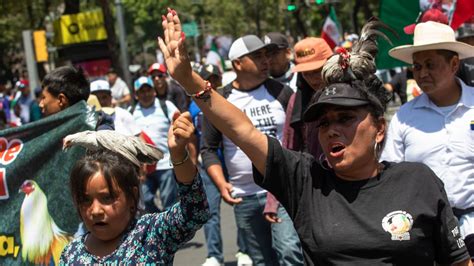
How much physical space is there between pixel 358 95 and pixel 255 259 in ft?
9.92

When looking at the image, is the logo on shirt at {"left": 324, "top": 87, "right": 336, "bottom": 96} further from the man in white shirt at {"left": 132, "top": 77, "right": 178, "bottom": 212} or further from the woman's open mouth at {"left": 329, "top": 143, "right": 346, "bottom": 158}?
the man in white shirt at {"left": 132, "top": 77, "right": 178, "bottom": 212}

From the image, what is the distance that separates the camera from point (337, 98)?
3131 millimetres

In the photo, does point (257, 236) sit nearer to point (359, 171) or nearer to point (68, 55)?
point (359, 171)

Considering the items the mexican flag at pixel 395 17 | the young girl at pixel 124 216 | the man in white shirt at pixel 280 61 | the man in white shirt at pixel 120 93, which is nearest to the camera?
the young girl at pixel 124 216

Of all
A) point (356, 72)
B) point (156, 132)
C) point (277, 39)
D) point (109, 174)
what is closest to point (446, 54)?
point (356, 72)

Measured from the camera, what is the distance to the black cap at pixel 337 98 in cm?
312

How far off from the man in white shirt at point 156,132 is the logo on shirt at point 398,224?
5.90m

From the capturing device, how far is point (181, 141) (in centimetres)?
299

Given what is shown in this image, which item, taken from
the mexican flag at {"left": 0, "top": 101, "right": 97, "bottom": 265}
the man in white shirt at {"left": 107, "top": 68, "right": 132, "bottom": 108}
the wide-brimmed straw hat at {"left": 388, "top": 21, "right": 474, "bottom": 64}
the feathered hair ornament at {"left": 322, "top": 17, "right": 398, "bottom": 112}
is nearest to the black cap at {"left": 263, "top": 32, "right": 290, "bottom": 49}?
the mexican flag at {"left": 0, "top": 101, "right": 97, "bottom": 265}

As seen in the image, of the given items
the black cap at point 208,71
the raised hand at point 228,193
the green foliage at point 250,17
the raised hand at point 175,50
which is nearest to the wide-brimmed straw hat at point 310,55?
the raised hand at point 228,193

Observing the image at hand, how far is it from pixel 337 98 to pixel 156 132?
20.5 feet

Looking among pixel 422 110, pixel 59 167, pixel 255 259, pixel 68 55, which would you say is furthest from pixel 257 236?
pixel 68 55

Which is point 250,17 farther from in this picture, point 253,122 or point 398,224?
point 398,224

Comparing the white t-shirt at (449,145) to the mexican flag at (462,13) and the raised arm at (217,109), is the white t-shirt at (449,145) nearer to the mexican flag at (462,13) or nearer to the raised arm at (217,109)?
the raised arm at (217,109)
